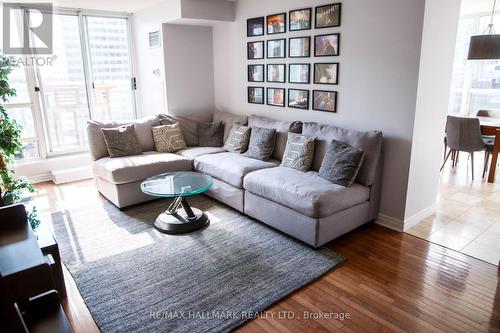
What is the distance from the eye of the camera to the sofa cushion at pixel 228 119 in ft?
14.9

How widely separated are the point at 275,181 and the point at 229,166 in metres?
0.75

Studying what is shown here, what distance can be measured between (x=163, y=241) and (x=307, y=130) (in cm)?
187

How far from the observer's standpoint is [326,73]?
12.1ft

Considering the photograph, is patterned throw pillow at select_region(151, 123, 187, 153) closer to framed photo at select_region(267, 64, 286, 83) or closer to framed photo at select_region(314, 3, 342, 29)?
framed photo at select_region(267, 64, 286, 83)

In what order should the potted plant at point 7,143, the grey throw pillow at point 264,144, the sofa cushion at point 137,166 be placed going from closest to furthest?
the potted plant at point 7,143, the sofa cushion at point 137,166, the grey throw pillow at point 264,144

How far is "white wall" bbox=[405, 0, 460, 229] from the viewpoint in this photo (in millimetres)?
2988

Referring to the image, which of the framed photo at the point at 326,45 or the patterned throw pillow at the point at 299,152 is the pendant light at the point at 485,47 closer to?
the framed photo at the point at 326,45

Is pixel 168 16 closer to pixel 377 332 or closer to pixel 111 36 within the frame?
pixel 111 36

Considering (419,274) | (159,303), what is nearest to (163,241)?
(159,303)

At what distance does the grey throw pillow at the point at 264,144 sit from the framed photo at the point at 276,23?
47.7 inches

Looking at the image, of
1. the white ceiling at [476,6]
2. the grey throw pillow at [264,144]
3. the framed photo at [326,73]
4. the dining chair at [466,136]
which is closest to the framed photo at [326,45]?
the framed photo at [326,73]

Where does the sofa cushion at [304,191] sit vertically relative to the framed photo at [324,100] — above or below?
below

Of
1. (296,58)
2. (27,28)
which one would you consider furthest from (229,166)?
(27,28)

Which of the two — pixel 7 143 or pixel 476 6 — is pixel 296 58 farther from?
pixel 476 6
